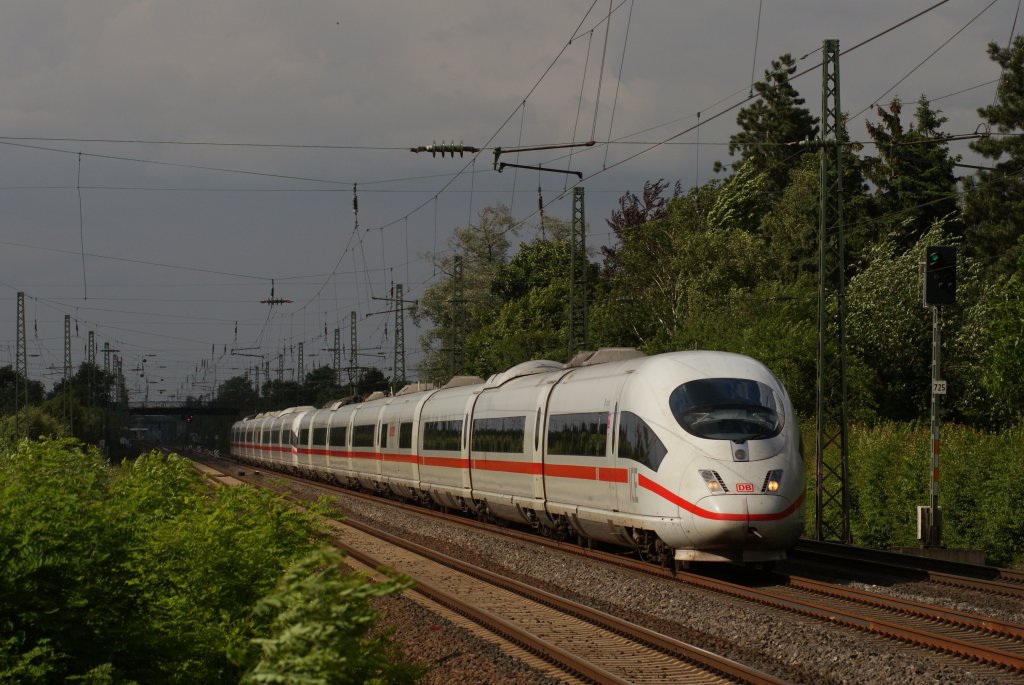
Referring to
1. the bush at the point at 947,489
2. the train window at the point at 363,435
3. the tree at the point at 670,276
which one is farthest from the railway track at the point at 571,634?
the tree at the point at 670,276

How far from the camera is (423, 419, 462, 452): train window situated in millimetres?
30906

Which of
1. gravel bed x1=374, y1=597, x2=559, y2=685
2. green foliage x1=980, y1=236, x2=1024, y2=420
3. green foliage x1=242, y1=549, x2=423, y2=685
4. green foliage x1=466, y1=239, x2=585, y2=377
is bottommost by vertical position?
gravel bed x1=374, y1=597, x2=559, y2=685

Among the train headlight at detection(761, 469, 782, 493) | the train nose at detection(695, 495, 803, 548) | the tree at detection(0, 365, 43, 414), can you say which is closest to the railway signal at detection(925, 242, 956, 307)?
the train headlight at detection(761, 469, 782, 493)

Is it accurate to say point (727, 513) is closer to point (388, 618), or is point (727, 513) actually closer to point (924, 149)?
point (388, 618)

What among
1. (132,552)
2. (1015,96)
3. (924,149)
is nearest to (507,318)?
(924,149)

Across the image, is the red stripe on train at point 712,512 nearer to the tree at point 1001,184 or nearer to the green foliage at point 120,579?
the green foliage at point 120,579

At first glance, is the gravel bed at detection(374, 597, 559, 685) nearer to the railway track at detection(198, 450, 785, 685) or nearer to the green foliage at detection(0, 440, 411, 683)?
the railway track at detection(198, 450, 785, 685)

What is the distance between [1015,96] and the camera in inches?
2391

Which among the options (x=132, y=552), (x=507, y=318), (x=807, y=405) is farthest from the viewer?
(x=507, y=318)

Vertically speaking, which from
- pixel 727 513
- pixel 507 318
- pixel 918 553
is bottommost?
pixel 918 553

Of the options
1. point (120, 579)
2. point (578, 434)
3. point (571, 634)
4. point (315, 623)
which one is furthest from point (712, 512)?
point (315, 623)

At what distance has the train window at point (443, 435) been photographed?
30906 mm

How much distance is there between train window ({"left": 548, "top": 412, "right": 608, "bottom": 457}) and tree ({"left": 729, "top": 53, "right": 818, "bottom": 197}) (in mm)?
63096

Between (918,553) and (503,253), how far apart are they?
2656 inches
